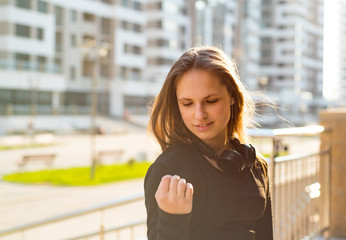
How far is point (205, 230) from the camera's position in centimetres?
167

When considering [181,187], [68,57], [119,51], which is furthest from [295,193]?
[119,51]

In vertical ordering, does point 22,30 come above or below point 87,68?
above

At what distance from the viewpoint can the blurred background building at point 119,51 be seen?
4291 centimetres

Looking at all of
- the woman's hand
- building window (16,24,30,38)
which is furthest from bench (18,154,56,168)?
building window (16,24,30,38)

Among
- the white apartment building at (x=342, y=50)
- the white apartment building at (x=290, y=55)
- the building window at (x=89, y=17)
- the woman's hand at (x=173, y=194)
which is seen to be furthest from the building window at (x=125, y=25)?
the white apartment building at (x=342, y=50)

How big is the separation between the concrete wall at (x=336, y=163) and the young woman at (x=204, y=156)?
3.74m

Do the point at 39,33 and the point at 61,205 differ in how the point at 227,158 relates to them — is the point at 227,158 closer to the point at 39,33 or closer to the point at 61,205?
the point at 61,205

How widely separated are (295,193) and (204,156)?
9.70ft

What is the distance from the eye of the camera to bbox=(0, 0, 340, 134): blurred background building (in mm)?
42906

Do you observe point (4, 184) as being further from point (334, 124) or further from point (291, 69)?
point (291, 69)

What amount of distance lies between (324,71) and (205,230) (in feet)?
364

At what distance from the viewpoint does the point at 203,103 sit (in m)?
1.77

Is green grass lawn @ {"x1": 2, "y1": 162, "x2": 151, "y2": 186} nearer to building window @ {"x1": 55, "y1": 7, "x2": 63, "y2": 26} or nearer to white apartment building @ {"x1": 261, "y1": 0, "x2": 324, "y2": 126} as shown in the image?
building window @ {"x1": 55, "y1": 7, "x2": 63, "y2": 26}

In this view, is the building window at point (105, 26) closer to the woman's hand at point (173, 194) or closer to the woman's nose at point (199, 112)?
the woman's nose at point (199, 112)
